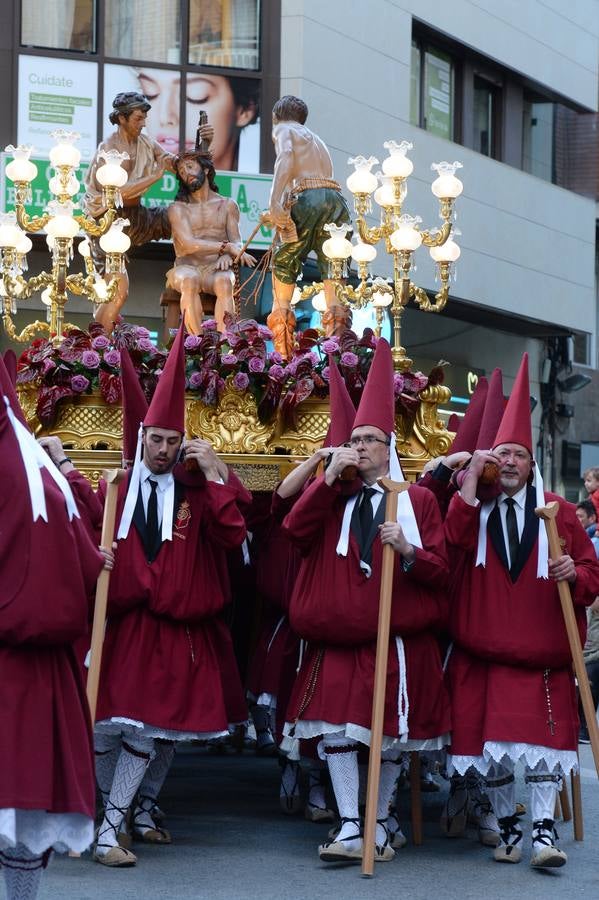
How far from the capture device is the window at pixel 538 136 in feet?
87.7

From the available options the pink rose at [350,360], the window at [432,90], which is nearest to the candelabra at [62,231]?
the pink rose at [350,360]

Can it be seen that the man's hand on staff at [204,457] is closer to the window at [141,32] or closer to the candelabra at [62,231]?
the candelabra at [62,231]

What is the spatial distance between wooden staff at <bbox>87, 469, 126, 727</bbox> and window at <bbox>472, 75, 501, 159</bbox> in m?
19.0

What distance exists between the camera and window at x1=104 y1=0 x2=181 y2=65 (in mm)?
20750

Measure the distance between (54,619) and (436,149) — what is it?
19301mm

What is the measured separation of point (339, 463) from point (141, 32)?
14632 mm

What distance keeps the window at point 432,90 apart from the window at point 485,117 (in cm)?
68

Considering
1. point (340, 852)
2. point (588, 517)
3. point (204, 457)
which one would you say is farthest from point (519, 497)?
point (588, 517)

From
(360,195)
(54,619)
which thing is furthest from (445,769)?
(360,195)

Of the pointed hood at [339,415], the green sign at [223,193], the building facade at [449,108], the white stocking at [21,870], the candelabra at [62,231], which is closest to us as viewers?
the white stocking at [21,870]

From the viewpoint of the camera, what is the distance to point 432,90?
24.2 metres

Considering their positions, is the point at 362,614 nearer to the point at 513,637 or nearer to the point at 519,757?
Answer: the point at 513,637

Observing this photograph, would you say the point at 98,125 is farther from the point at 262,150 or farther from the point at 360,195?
the point at 360,195

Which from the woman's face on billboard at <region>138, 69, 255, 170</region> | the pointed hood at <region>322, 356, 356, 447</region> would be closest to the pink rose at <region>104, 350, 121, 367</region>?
the pointed hood at <region>322, 356, 356, 447</region>
